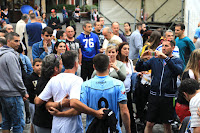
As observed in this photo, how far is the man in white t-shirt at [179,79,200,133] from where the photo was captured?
375 centimetres

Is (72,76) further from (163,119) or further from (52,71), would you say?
(163,119)

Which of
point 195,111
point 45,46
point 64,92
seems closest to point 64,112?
point 64,92

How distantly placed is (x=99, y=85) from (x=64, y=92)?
49 centimetres

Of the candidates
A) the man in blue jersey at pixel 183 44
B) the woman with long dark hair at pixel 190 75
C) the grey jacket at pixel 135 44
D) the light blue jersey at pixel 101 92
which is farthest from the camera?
the grey jacket at pixel 135 44

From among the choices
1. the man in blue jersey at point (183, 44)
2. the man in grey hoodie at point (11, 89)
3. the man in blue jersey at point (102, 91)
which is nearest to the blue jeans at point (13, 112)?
the man in grey hoodie at point (11, 89)

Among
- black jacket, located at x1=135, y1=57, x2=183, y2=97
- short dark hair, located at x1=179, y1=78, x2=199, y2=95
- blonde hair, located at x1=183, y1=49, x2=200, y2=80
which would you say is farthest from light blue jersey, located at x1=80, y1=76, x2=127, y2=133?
black jacket, located at x1=135, y1=57, x2=183, y2=97

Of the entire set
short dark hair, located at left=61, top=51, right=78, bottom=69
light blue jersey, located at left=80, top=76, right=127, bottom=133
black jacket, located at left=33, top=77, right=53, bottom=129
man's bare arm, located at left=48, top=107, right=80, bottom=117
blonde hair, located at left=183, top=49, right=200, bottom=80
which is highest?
short dark hair, located at left=61, top=51, right=78, bottom=69

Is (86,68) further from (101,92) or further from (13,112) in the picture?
(101,92)

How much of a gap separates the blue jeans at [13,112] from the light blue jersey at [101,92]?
208 centimetres

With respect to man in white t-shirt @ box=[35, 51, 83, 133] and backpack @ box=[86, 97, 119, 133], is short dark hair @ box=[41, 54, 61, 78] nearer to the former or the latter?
man in white t-shirt @ box=[35, 51, 83, 133]

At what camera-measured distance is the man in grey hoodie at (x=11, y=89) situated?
551 centimetres

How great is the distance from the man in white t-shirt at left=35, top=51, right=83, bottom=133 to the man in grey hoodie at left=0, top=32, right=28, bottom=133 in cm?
151

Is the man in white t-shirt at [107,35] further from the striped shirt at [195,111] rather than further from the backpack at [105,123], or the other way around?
the striped shirt at [195,111]

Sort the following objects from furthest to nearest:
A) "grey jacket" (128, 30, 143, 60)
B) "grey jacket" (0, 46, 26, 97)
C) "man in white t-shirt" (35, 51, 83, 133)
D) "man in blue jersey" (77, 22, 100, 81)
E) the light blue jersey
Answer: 1. "grey jacket" (128, 30, 143, 60)
2. "man in blue jersey" (77, 22, 100, 81)
3. "grey jacket" (0, 46, 26, 97)
4. "man in white t-shirt" (35, 51, 83, 133)
5. the light blue jersey
